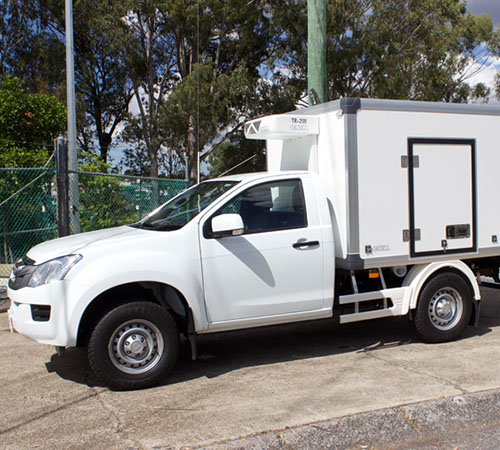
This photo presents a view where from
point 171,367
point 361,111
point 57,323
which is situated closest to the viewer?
point 57,323

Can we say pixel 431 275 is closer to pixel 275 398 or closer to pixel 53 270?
pixel 275 398

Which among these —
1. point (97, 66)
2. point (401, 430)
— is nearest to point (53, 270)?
point (401, 430)

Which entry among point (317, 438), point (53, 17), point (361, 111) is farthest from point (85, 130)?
point (317, 438)

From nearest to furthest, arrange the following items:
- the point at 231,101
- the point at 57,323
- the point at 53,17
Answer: the point at 57,323
the point at 231,101
the point at 53,17

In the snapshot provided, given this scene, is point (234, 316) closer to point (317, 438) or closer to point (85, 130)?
point (317, 438)

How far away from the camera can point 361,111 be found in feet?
19.6

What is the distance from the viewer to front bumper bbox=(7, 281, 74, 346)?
15.9 ft

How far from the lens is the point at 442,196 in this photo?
21.0 ft

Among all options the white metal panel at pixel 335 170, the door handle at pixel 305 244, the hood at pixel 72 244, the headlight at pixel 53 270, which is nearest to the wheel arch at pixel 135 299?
the headlight at pixel 53 270

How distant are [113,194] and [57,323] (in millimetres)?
6009

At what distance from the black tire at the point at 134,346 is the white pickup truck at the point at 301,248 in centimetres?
1

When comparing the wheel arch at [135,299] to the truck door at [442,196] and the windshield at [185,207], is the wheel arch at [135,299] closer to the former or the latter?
the windshield at [185,207]

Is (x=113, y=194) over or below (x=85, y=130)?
below

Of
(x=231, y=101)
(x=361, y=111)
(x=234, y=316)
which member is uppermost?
(x=231, y=101)
